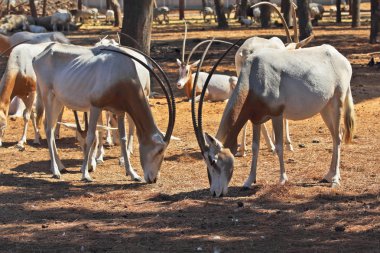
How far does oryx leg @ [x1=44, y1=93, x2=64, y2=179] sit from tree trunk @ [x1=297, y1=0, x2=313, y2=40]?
14177mm

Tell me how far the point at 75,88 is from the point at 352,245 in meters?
4.44

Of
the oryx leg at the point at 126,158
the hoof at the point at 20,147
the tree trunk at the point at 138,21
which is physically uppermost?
the tree trunk at the point at 138,21

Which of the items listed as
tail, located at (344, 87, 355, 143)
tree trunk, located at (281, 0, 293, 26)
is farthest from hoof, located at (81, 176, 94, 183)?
tree trunk, located at (281, 0, 293, 26)

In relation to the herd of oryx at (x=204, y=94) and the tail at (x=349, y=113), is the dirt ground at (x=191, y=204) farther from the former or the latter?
the tail at (x=349, y=113)

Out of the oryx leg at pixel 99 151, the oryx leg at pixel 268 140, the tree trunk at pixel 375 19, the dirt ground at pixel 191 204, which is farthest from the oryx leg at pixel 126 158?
the tree trunk at pixel 375 19

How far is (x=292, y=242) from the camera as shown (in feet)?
23.1

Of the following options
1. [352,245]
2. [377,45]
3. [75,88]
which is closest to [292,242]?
[352,245]

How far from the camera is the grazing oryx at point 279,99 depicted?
349 inches

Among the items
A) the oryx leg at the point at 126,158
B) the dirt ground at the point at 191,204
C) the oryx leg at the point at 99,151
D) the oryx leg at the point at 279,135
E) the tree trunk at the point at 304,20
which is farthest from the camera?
the tree trunk at the point at 304,20

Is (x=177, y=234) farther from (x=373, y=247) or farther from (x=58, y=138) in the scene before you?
(x=58, y=138)

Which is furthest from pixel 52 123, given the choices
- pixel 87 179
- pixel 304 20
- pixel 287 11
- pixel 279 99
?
pixel 287 11

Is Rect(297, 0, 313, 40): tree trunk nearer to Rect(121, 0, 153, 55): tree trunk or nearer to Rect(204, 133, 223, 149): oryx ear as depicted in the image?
Rect(121, 0, 153, 55): tree trunk

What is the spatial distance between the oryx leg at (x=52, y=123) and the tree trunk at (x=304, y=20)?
14.2 meters

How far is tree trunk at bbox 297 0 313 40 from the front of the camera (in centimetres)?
2428
